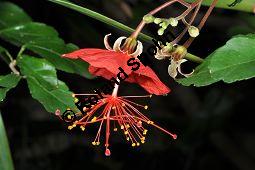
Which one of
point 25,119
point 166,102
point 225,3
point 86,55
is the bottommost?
point 86,55

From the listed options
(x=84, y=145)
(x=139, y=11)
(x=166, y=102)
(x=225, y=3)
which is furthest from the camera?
(x=166, y=102)

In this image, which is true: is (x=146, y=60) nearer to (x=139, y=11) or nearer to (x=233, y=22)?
(x=139, y=11)

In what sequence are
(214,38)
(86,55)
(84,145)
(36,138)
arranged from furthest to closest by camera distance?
(84,145) < (36,138) < (214,38) < (86,55)

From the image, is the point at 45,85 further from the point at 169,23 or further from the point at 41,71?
the point at 169,23

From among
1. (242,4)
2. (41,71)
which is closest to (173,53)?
(242,4)

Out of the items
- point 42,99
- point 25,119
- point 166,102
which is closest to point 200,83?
point 42,99

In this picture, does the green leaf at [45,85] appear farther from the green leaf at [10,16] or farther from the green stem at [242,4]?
the green stem at [242,4]

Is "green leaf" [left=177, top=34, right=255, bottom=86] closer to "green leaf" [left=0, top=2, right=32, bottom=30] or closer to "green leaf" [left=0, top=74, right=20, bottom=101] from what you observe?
"green leaf" [left=0, top=74, right=20, bottom=101]
